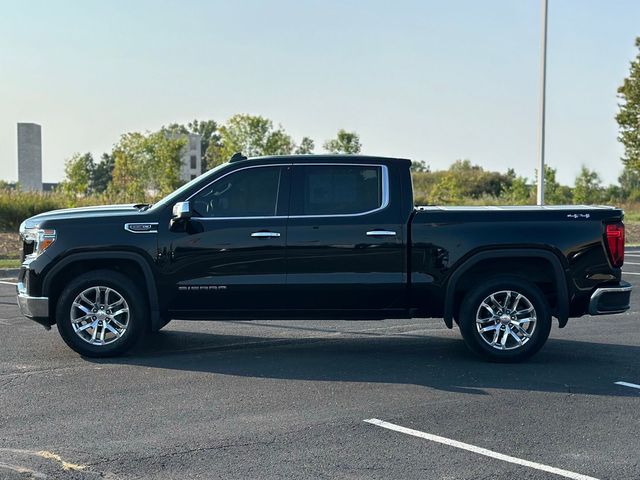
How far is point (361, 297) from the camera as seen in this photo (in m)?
8.42

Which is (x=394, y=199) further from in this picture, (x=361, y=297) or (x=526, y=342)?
(x=526, y=342)

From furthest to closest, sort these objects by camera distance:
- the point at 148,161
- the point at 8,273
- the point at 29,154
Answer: the point at 29,154 < the point at 148,161 < the point at 8,273

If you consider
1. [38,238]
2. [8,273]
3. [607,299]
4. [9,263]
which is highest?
[38,238]

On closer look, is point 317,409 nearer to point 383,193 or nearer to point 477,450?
point 477,450

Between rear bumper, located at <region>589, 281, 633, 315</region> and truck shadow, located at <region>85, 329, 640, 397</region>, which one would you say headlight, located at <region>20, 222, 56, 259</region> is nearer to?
truck shadow, located at <region>85, 329, 640, 397</region>

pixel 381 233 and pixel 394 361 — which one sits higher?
pixel 381 233

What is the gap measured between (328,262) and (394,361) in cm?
118

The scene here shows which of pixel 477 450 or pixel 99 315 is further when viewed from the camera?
pixel 99 315

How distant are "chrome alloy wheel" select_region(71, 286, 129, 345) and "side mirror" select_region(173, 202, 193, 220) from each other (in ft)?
3.27

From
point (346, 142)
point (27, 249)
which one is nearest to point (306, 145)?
point (346, 142)

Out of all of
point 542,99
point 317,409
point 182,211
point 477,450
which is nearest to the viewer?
point 477,450

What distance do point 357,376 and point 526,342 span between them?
1.79 m

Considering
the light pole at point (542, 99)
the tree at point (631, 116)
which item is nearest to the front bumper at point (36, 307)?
the light pole at point (542, 99)

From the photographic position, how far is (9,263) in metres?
18.3
